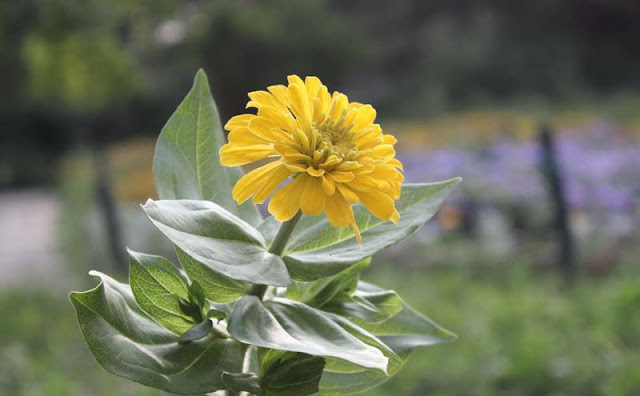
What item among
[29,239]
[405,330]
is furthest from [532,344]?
[29,239]

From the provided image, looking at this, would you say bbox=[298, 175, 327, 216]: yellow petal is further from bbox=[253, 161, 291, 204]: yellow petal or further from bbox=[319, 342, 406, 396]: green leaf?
bbox=[319, 342, 406, 396]: green leaf

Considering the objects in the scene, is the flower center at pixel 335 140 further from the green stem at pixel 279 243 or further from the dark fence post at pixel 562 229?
the dark fence post at pixel 562 229

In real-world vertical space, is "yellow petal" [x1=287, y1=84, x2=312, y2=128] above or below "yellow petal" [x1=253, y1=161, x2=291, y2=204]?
above

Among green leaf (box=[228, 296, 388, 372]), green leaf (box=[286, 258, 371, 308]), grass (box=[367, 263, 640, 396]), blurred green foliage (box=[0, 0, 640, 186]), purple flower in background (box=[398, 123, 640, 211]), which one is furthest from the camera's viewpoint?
blurred green foliage (box=[0, 0, 640, 186])

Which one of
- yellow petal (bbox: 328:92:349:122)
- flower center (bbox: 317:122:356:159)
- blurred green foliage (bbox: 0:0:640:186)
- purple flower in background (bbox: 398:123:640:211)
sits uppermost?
blurred green foliage (bbox: 0:0:640:186)

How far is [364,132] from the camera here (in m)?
0.45

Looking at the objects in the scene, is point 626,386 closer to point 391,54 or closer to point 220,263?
point 220,263

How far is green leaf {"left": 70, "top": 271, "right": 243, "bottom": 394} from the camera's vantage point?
43 centimetres

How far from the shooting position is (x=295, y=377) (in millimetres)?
458

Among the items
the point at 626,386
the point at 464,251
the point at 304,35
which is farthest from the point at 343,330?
the point at 304,35

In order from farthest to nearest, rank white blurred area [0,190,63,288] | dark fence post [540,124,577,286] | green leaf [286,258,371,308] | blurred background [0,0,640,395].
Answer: white blurred area [0,190,63,288] < dark fence post [540,124,577,286] < blurred background [0,0,640,395] < green leaf [286,258,371,308]

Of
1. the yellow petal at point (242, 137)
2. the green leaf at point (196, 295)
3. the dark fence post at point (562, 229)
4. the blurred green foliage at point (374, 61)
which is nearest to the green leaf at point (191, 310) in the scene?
the green leaf at point (196, 295)

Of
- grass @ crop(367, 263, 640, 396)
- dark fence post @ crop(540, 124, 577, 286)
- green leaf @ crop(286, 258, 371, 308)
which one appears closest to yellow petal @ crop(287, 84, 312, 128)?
green leaf @ crop(286, 258, 371, 308)

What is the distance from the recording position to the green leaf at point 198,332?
452 mm
